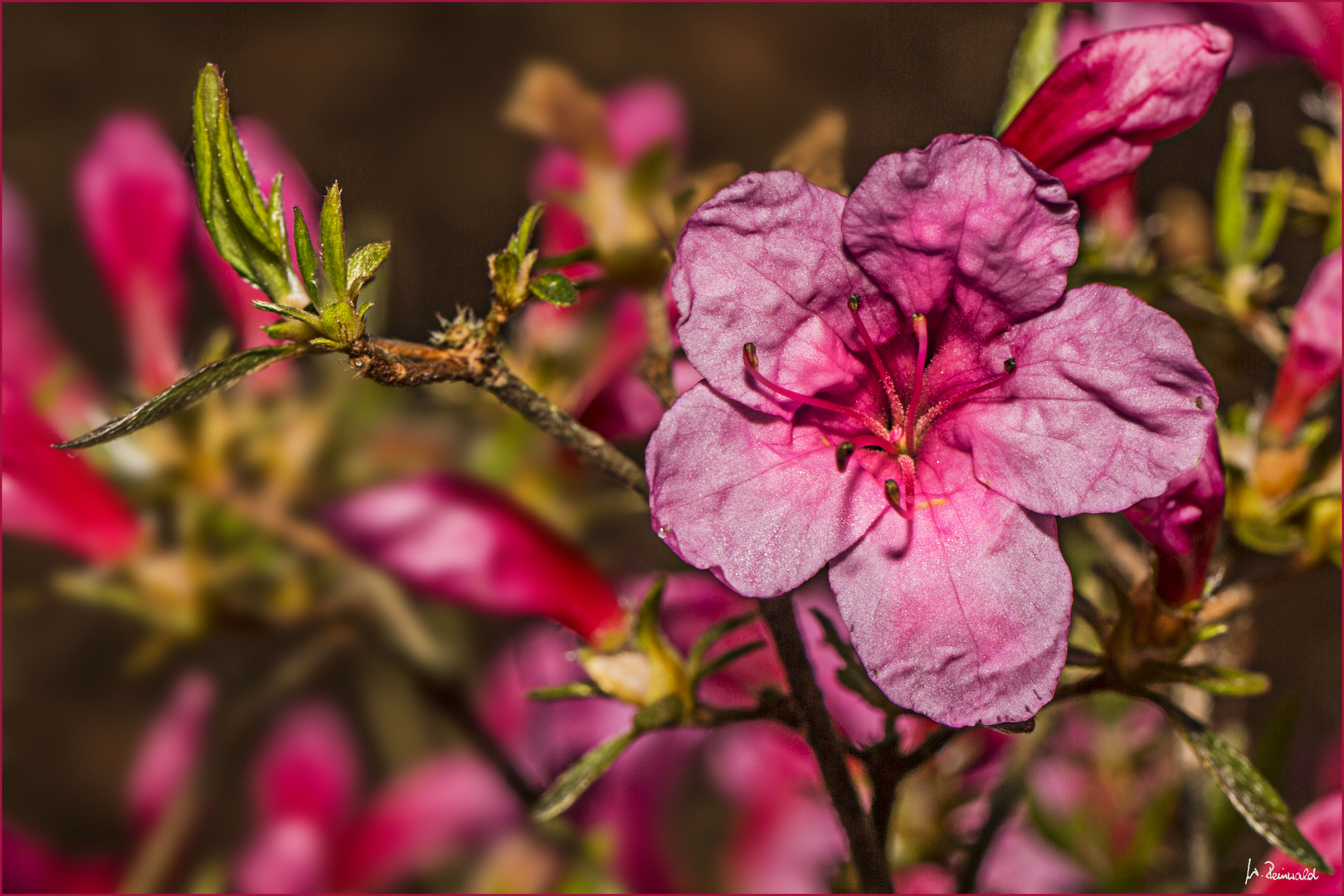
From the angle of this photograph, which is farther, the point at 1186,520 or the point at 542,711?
the point at 542,711

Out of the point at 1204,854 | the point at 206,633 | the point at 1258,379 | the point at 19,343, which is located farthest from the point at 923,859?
the point at 19,343

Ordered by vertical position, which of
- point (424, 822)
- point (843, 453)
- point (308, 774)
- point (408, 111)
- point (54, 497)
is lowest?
point (424, 822)

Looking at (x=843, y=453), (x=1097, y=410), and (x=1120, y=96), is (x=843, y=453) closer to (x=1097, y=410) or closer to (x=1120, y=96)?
(x=1097, y=410)

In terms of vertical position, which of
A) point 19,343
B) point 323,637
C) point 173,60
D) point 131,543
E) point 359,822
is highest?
point 173,60

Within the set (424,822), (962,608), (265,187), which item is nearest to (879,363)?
(962,608)

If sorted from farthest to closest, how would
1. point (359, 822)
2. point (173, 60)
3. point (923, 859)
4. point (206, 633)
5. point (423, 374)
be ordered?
point (173, 60)
point (359, 822)
point (206, 633)
point (923, 859)
point (423, 374)

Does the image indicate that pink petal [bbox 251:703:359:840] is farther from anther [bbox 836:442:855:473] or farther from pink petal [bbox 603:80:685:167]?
anther [bbox 836:442:855:473]

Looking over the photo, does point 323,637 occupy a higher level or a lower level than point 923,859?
higher

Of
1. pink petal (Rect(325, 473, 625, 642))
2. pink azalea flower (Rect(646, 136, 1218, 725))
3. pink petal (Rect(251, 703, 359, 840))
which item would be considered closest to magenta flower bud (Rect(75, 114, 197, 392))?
pink petal (Rect(325, 473, 625, 642))

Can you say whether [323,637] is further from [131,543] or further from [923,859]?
[923,859]
